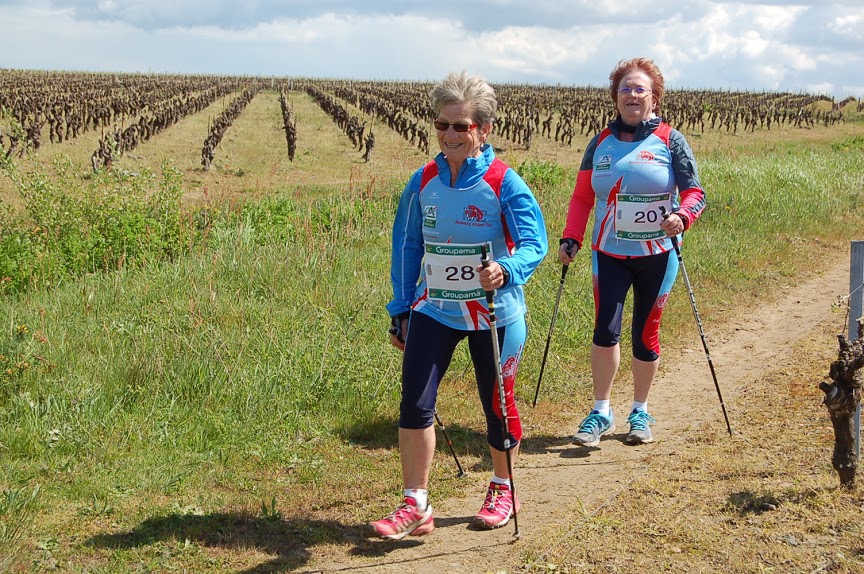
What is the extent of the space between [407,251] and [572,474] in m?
1.74

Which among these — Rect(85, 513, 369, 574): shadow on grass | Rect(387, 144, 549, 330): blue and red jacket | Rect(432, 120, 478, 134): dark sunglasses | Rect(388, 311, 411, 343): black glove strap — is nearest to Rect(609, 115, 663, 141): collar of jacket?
Rect(387, 144, 549, 330): blue and red jacket

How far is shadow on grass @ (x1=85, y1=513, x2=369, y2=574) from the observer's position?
3.96m

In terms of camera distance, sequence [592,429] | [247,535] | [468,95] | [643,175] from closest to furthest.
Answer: [468,95] < [247,535] < [643,175] < [592,429]

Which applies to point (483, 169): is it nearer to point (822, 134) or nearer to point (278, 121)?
point (278, 121)

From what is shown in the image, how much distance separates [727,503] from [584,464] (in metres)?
1.02

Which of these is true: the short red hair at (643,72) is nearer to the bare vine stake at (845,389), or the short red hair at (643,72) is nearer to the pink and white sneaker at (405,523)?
the bare vine stake at (845,389)

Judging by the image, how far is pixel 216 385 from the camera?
5.75m

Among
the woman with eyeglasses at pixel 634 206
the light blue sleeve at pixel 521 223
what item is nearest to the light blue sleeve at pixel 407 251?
the light blue sleeve at pixel 521 223

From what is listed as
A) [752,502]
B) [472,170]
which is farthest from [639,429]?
[472,170]

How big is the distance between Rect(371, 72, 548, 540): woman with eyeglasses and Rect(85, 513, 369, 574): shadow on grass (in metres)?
0.35

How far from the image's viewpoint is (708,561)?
12.2 ft

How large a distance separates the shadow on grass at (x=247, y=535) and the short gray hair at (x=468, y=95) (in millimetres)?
2027

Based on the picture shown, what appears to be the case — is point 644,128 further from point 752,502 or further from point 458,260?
point 752,502

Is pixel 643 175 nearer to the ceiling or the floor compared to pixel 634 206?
nearer to the ceiling
